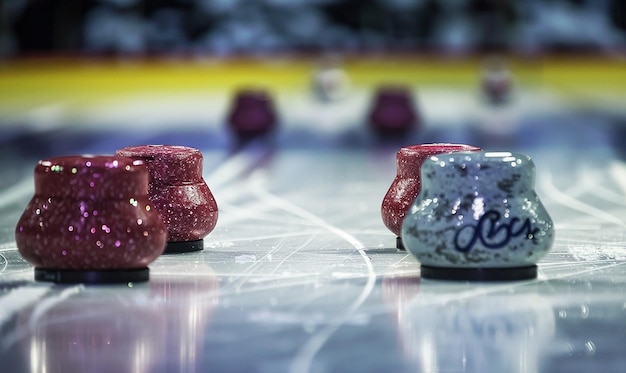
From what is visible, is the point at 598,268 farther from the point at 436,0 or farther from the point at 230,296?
the point at 436,0

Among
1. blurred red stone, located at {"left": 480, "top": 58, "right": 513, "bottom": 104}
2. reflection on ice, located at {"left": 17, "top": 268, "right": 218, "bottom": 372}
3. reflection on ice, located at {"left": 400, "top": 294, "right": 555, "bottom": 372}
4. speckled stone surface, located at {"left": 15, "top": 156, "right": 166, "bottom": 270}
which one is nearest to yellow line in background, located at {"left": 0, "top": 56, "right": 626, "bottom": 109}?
blurred red stone, located at {"left": 480, "top": 58, "right": 513, "bottom": 104}

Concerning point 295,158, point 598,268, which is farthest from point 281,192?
point 598,268

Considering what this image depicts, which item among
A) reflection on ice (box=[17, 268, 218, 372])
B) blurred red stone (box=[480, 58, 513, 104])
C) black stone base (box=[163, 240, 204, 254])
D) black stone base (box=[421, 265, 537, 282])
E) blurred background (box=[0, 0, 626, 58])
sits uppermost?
blurred background (box=[0, 0, 626, 58])

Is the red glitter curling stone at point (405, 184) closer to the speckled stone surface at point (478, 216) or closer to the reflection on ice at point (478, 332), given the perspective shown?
the speckled stone surface at point (478, 216)

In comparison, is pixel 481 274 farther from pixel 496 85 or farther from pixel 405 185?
pixel 496 85

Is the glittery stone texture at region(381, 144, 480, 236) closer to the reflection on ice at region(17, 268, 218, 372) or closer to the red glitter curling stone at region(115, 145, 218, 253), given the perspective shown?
the red glitter curling stone at region(115, 145, 218, 253)

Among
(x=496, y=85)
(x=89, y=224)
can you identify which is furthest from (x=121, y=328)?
(x=496, y=85)
